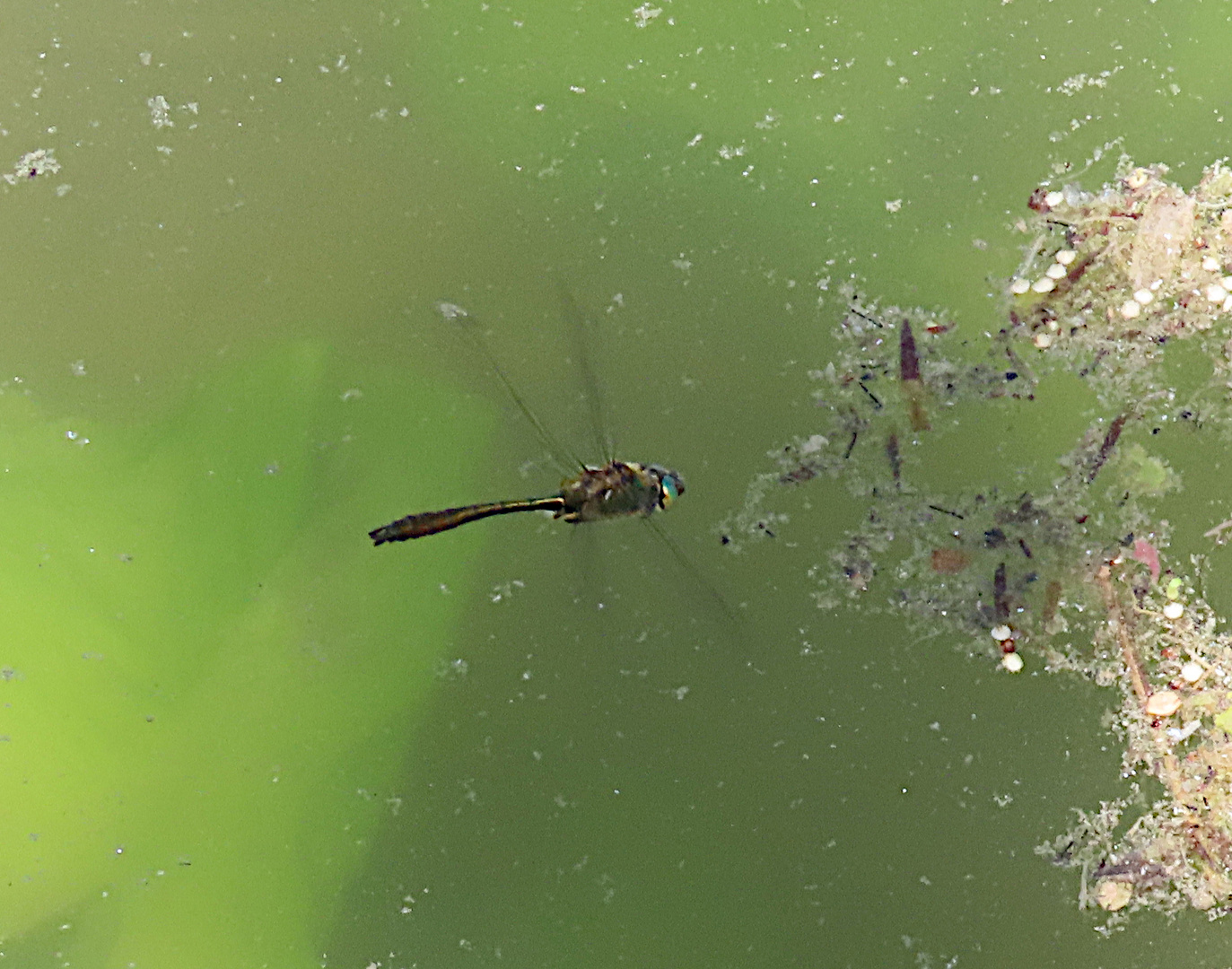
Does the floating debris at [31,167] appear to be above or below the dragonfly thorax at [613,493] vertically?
above

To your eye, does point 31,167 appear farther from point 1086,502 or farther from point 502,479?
point 1086,502

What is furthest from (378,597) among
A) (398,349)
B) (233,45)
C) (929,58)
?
(929,58)

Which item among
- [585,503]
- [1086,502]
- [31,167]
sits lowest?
[1086,502]

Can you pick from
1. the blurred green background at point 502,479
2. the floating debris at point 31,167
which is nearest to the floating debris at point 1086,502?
the blurred green background at point 502,479

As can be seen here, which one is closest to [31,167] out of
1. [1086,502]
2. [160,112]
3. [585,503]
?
[160,112]

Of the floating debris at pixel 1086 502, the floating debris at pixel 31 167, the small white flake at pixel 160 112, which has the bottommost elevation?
the floating debris at pixel 1086 502

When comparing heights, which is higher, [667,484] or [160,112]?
[160,112]

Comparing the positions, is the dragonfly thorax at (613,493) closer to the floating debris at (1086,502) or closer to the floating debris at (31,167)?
the floating debris at (1086,502)

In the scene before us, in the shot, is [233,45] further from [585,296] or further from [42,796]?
[42,796]
